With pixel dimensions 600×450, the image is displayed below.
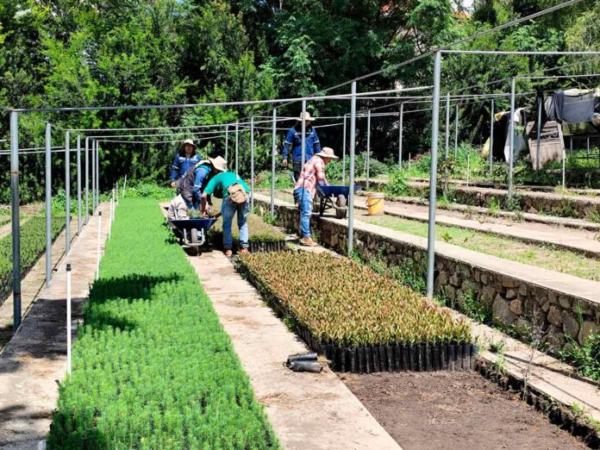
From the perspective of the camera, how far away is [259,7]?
32.8m

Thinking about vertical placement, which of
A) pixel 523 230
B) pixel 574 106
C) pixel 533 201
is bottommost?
pixel 523 230

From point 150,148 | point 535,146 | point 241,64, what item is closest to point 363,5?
point 241,64

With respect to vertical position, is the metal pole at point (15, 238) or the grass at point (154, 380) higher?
the metal pole at point (15, 238)

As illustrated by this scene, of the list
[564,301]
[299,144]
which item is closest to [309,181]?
[299,144]

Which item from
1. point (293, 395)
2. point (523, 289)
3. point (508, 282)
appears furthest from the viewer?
point (508, 282)

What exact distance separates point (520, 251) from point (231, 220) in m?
4.59

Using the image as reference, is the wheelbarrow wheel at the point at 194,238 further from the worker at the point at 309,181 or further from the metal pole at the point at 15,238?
the metal pole at the point at 15,238

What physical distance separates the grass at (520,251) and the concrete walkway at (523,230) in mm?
83

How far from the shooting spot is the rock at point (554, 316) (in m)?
5.73

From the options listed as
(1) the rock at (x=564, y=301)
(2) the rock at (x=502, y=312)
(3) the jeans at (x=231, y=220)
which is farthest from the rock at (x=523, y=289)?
(3) the jeans at (x=231, y=220)

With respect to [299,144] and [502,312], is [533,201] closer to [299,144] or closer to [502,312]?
[299,144]

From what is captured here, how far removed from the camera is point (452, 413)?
4.82 m

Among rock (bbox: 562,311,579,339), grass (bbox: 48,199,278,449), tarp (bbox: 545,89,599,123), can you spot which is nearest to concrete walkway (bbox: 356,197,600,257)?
rock (bbox: 562,311,579,339)

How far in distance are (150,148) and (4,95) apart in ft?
17.9
